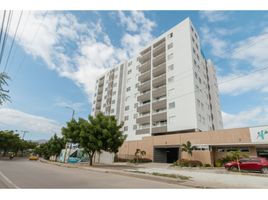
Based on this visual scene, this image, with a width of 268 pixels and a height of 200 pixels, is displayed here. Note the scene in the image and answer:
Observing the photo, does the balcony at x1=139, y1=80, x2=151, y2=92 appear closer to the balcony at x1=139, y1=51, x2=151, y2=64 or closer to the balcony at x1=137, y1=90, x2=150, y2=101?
the balcony at x1=137, y1=90, x2=150, y2=101

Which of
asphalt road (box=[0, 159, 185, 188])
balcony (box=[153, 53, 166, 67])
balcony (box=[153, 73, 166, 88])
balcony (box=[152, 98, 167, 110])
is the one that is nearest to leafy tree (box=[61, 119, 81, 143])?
asphalt road (box=[0, 159, 185, 188])

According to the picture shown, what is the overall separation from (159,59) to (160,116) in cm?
1512

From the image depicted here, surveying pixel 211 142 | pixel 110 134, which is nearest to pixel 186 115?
pixel 211 142

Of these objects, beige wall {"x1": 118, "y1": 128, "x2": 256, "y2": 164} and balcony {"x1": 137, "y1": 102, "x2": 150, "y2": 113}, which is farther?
balcony {"x1": 137, "y1": 102, "x2": 150, "y2": 113}

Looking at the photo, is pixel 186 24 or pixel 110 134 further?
pixel 186 24

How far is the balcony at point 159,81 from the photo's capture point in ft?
146

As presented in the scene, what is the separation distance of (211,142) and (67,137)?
912 inches

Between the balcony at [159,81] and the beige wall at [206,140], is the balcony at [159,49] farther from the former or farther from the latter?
the beige wall at [206,140]

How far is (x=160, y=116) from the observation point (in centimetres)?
4156

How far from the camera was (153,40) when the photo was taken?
52.3 m

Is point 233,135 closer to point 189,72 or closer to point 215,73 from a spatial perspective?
point 189,72

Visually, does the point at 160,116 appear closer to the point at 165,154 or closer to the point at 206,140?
the point at 165,154

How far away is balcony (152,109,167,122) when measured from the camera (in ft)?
134

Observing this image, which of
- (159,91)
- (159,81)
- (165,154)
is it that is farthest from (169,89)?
(165,154)
